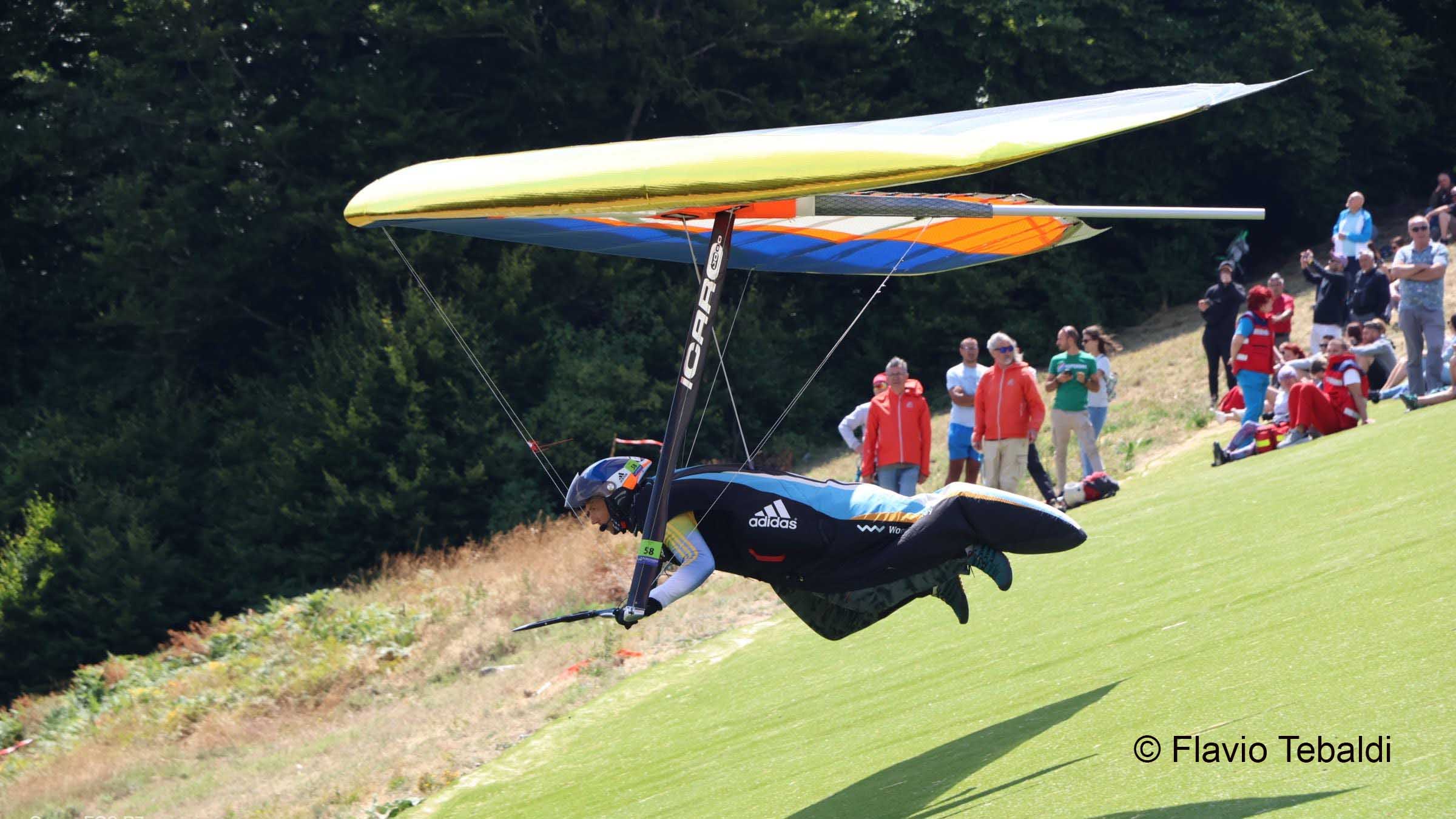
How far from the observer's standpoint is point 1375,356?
15094 mm

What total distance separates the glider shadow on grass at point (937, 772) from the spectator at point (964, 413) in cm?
828

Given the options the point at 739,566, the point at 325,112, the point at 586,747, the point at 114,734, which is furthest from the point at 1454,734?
the point at 325,112

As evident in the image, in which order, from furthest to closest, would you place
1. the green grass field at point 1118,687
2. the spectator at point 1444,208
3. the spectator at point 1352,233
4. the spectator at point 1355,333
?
the spectator at point 1444,208 < the spectator at point 1352,233 < the spectator at point 1355,333 < the green grass field at point 1118,687

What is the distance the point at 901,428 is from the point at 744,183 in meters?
8.23

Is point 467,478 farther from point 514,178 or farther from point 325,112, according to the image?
point 514,178

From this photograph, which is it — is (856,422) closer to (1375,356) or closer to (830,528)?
(1375,356)

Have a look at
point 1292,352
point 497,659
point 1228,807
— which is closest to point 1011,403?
point 1292,352

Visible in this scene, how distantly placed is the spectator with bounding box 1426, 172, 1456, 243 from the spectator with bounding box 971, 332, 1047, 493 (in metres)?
11.0

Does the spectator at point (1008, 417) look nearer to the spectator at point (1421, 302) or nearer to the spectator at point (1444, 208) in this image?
the spectator at point (1421, 302)

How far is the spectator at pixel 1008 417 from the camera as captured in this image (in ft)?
45.6

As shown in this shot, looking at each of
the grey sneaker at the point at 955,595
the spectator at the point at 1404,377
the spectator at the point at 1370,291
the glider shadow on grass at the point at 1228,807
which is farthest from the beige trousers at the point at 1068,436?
the glider shadow on grass at the point at 1228,807

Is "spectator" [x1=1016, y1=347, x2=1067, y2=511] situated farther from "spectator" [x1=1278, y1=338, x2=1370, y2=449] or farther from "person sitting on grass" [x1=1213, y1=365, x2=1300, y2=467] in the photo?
"spectator" [x1=1278, y1=338, x2=1370, y2=449]

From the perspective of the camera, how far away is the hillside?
9.13 m

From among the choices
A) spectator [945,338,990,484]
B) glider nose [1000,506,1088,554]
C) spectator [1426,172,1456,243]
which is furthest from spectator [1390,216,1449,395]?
spectator [1426,172,1456,243]
